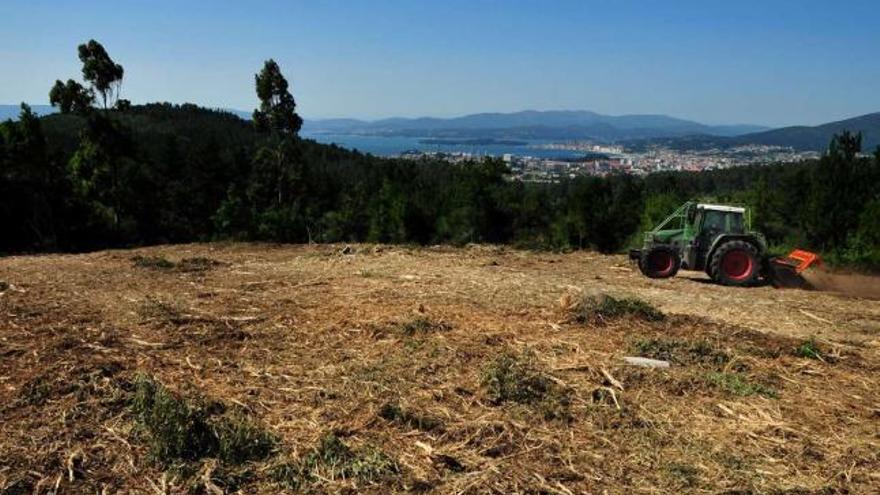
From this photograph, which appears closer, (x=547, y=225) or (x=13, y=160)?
(x=13, y=160)

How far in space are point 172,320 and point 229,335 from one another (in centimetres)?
93

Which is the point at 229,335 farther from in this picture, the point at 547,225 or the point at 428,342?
the point at 547,225

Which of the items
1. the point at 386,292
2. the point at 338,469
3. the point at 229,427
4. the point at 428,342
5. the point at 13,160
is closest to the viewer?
the point at 338,469

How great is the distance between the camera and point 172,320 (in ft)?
26.1

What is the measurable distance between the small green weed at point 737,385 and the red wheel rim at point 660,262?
A: 8476 mm

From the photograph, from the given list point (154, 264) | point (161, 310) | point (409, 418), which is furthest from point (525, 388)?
point (154, 264)

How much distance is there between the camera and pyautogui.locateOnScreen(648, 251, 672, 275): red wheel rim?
48.8 feet

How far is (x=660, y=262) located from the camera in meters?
15.0

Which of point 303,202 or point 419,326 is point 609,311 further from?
point 303,202

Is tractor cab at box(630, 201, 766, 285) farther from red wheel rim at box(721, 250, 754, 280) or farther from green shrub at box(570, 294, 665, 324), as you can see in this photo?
green shrub at box(570, 294, 665, 324)

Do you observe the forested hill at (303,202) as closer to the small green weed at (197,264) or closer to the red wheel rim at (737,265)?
the small green weed at (197,264)

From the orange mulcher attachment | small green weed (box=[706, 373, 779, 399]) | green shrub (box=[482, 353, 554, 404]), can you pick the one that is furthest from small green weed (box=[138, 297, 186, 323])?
the orange mulcher attachment

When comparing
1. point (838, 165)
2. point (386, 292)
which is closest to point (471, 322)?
point (386, 292)

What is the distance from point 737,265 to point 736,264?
0.09ft
